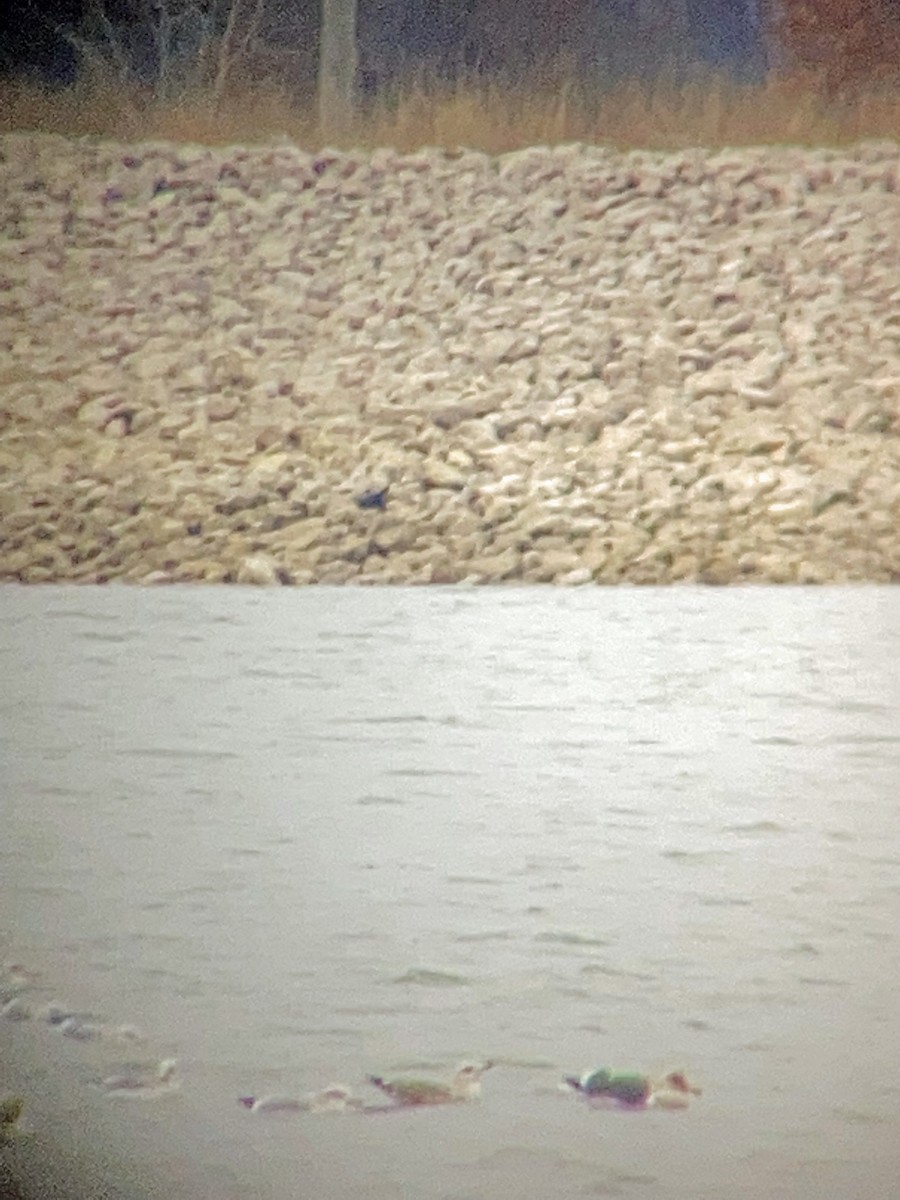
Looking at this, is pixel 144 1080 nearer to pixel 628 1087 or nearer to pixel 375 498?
pixel 628 1087

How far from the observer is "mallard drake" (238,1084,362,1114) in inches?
77.7

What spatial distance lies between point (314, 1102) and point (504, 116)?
133 cm

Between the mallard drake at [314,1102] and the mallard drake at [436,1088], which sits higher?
the mallard drake at [436,1088]

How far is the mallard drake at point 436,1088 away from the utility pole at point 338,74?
1.25m

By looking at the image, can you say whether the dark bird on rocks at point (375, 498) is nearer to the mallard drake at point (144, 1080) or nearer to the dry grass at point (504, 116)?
the dry grass at point (504, 116)

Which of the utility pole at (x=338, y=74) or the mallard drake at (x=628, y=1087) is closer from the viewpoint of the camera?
the mallard drake at (x=628, y=1087)

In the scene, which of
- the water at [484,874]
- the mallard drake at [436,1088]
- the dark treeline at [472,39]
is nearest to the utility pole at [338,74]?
the dark treeline at [472,39]

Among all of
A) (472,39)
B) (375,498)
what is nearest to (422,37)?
(472,39)

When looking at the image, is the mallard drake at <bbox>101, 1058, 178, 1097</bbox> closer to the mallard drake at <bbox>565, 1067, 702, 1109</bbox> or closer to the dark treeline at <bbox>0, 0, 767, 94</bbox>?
the mallard drake at <bbox>565, 1067, 702, 1109</bbox>

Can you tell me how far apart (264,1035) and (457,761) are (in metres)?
0.44

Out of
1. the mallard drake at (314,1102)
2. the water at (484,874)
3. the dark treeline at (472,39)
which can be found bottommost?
the mallard drake at (314,1102)

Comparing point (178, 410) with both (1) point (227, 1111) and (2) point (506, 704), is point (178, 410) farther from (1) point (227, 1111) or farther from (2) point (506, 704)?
(1) point (227, 1111)

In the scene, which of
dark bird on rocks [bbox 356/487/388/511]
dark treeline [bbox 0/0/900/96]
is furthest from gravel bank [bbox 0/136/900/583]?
dark treeline [bbox 0/0/900/96]

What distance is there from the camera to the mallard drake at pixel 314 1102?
1973mm
